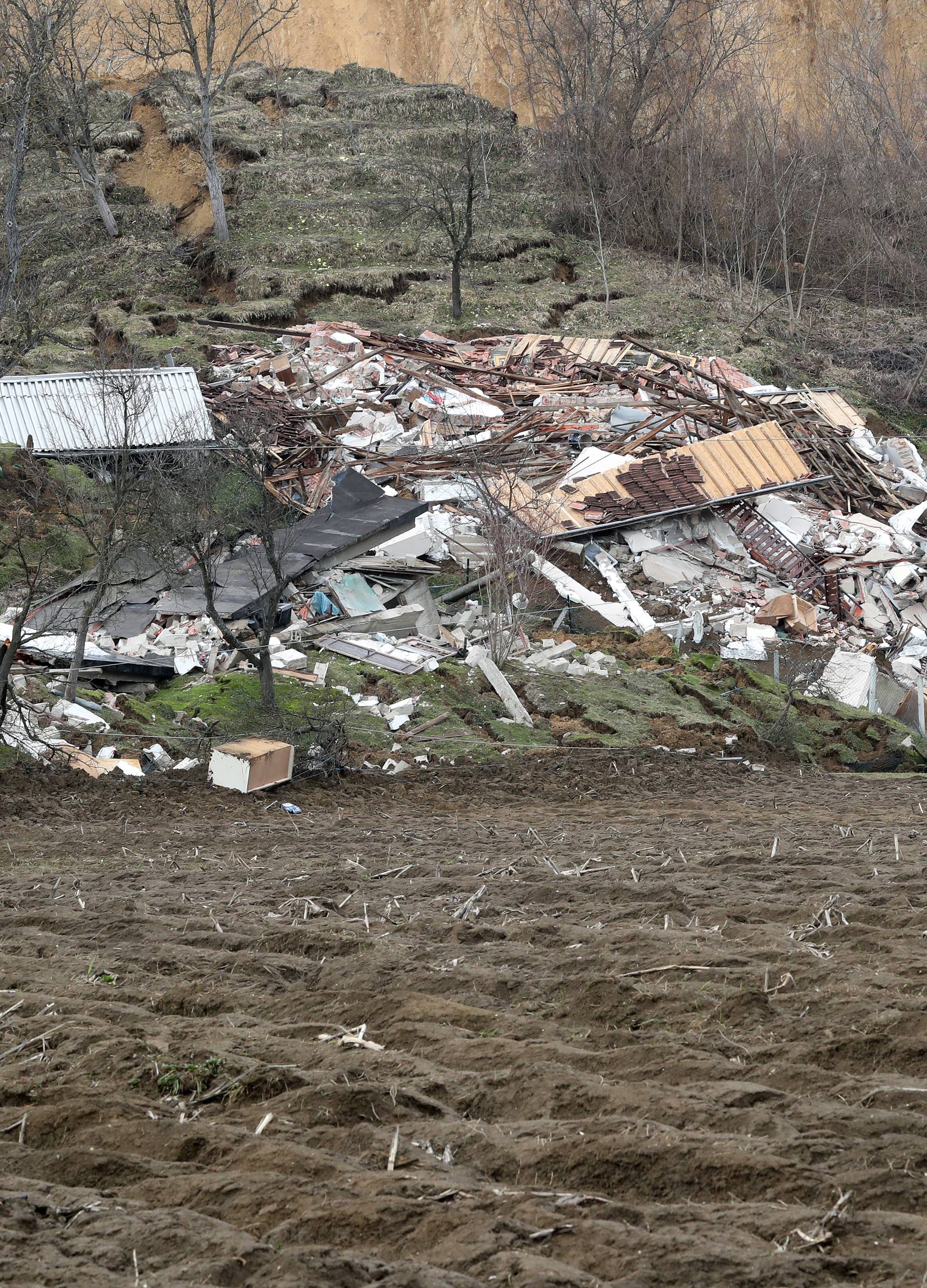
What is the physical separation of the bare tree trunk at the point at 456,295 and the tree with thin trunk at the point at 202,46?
305 inches

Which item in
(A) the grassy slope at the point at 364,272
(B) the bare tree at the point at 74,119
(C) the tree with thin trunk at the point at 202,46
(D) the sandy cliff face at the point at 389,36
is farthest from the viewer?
(D) the sandy cliff face at the point at 389,36

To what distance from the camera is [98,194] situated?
33.9m

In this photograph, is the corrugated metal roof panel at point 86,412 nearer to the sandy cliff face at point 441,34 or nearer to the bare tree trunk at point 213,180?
the bare tree trunk at point 213,180

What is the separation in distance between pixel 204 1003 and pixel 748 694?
11.5m

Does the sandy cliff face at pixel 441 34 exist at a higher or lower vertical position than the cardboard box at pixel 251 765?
higher

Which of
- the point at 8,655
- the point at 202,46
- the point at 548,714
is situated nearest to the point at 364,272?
the point at 548,714

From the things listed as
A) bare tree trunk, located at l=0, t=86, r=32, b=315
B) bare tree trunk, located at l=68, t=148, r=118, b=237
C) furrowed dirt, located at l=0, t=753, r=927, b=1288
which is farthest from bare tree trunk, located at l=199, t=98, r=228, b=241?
furrowed dirt, located at l=0, t=753, r=927, b=1288

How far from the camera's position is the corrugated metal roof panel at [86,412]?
1914cm

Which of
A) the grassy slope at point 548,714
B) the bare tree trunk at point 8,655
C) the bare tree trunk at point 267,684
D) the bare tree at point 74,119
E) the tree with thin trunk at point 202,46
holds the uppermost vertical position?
the tree with thin trunk at point 202,46

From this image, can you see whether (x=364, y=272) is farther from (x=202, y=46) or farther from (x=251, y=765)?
(x=251, y=765)

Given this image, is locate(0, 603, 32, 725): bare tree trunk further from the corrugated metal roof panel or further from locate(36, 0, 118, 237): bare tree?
locate(36, 0, 118, 237): bare tree

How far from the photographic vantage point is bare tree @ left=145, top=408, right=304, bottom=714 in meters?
12.7

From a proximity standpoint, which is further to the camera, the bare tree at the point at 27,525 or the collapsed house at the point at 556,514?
the collapsed house at the point at 556,514

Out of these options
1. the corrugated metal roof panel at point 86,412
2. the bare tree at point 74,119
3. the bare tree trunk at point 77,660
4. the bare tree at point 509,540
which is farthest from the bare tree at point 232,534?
the bare tree at point 74,119
